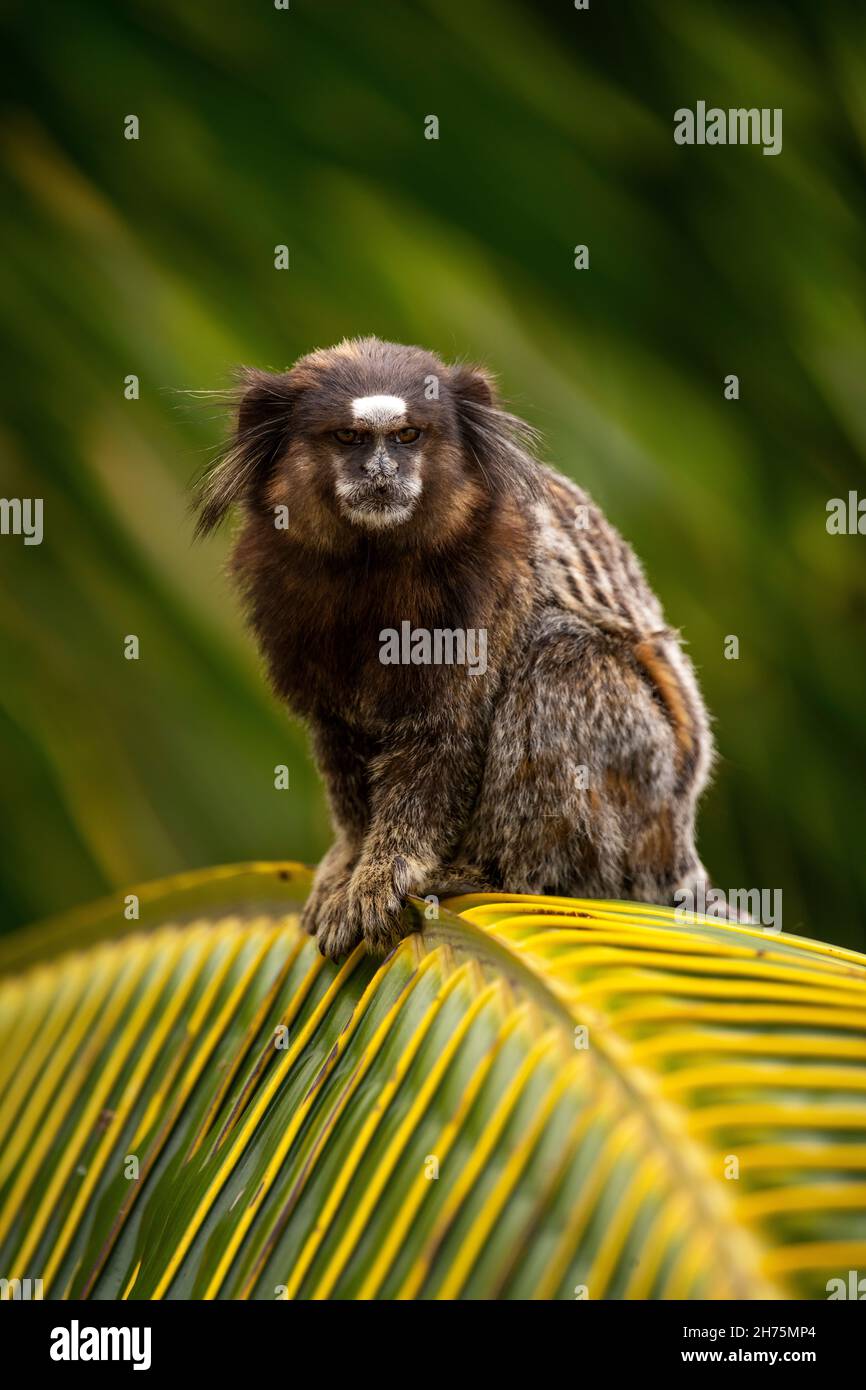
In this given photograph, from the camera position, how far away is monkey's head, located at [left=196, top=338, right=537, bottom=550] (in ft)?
9.61

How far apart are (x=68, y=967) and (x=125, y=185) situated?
2.04 metres

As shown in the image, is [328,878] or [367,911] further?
[328,878]

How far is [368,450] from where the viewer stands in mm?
2936

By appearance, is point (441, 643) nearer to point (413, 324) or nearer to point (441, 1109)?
point (413, 324)

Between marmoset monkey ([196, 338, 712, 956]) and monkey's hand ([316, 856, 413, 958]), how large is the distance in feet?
0.08

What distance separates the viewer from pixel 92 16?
3.50 metres

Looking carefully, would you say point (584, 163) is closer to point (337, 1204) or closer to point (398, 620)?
point (398, 620)

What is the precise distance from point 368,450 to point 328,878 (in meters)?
0.99

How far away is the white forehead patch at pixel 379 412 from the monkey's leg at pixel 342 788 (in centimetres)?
72

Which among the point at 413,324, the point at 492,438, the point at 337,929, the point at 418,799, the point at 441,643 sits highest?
the point at 413,324

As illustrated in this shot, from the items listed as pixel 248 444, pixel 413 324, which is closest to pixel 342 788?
→ pixel 248 444

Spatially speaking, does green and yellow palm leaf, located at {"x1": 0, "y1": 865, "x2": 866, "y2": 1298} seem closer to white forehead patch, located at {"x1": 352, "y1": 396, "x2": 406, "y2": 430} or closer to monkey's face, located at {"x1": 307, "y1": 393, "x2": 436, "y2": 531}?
monkey's face, located at {"x1": 307, "y1": 393, "x2": 436, "y2": 531}
